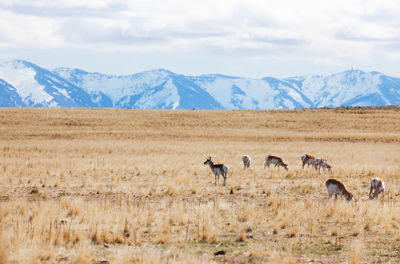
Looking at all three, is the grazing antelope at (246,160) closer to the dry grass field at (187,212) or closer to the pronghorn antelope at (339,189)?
the dry grass field at (187,212)

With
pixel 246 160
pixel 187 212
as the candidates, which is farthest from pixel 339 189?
pixel 246 160

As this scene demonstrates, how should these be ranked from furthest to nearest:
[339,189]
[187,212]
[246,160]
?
[246,160], [339,189], [187,212]

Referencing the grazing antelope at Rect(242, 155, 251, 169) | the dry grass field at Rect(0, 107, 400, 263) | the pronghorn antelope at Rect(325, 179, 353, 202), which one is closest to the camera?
the dry grass field at Rect(0, 107, 400, 263)

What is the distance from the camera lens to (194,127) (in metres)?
76.9

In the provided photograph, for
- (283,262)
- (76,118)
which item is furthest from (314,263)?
(76,118)

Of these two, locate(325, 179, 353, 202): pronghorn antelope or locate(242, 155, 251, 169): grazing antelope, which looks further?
locate(242, 155, 251, 169): grazing antelope

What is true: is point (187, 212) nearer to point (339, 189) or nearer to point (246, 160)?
point (339, 189)

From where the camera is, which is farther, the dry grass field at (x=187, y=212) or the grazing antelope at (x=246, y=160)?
the grazing antelope at (x=246, y=160)

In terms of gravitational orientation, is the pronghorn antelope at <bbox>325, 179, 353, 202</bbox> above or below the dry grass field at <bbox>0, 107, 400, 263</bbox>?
above

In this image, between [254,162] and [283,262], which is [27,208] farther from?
[254,162]

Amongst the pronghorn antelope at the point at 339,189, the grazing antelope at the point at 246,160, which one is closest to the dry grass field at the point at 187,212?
the pronghorn antelope at the point at 339,189

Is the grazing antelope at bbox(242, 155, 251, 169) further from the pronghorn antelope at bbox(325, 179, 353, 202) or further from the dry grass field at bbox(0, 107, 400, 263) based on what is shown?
the pronghorn antelope at bbox(325, 179, 353, 202)

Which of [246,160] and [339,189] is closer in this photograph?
[339,189]

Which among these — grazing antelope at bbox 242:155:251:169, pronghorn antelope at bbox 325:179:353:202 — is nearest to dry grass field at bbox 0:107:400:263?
pronghorn antelope at bbox 325:179:353:202
